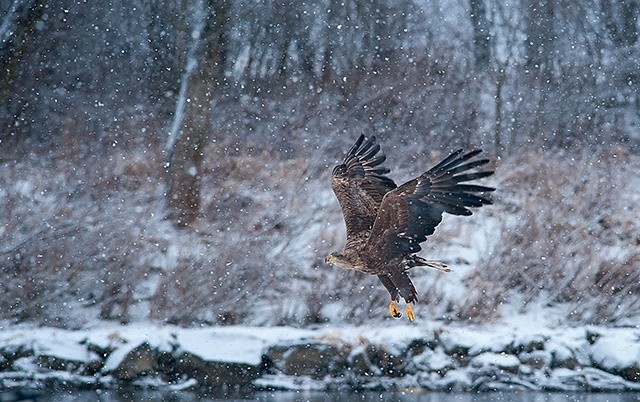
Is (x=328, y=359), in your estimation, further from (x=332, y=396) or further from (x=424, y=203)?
(x=424, y=203)

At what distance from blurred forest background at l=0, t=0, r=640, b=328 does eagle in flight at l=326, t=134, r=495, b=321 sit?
3.48 meters

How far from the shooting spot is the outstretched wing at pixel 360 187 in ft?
30.4

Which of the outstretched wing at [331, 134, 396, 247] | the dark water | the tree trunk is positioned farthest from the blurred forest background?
the outstretched wing at [331, 134, 396, 247]

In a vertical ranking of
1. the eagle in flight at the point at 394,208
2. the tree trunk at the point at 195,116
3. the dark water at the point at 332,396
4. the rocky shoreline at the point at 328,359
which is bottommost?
the dark water at the point at 332,396

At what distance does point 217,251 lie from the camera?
43.4ft

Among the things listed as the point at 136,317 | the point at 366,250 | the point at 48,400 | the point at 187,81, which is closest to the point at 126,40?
the point at 187,81

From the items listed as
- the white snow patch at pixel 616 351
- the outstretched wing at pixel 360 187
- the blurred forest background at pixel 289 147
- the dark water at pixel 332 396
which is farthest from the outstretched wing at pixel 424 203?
the white snow patch at pixel 616 351

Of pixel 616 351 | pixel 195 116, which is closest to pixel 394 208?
pixel 616 351

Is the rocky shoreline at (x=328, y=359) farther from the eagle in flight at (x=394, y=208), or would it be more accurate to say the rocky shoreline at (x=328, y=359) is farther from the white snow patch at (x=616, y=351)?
the eagle in flight at (x=394, y=208)

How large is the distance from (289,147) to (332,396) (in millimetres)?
3188

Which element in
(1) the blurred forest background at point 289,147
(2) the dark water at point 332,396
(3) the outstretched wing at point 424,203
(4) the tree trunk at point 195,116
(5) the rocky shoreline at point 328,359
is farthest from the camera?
(4) the tree trunk at point 195,116

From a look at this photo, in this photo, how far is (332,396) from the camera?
479 inches

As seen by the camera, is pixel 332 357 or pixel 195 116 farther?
pixel 195 116

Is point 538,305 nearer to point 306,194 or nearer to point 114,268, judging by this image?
point 306,194
